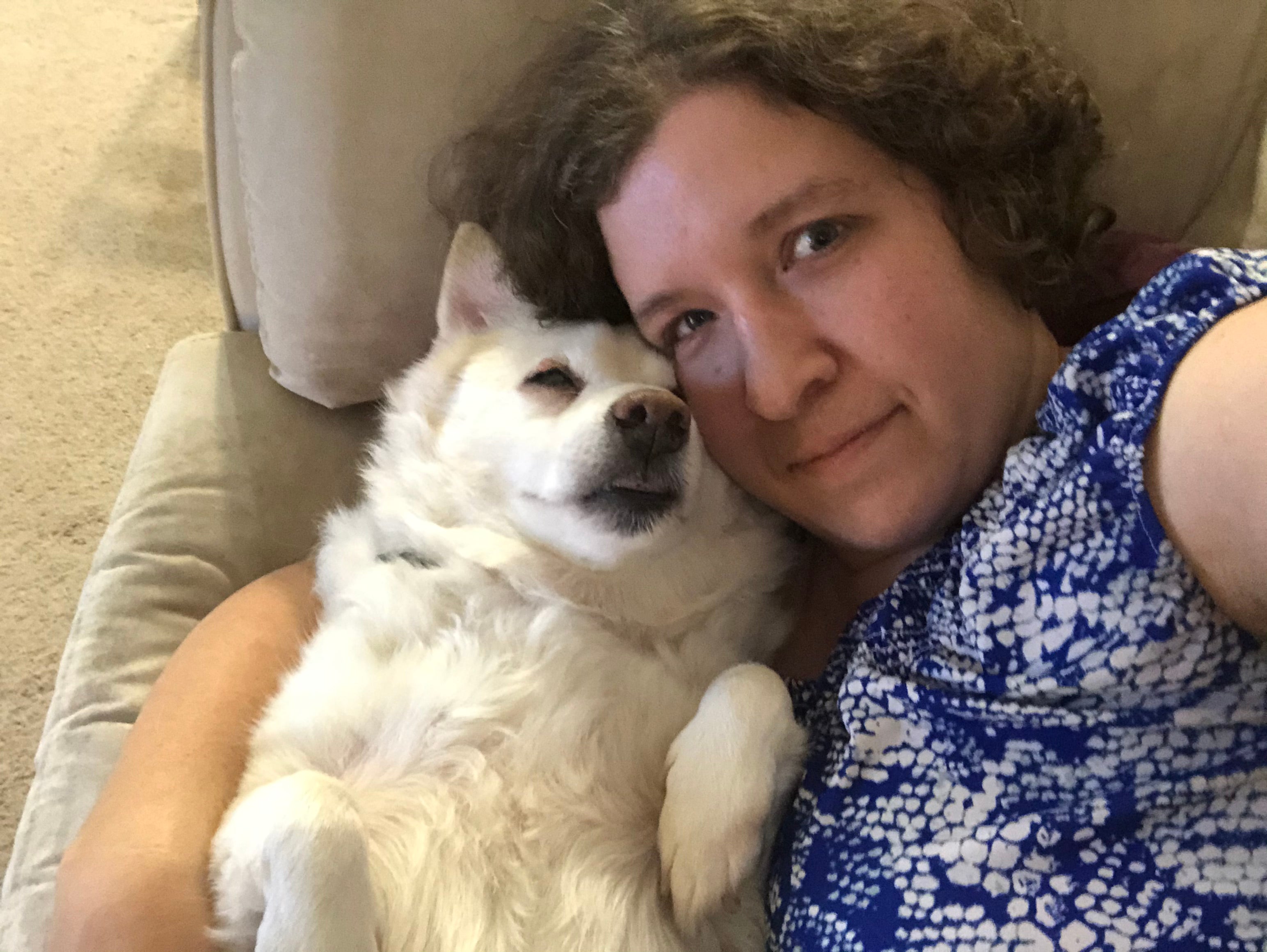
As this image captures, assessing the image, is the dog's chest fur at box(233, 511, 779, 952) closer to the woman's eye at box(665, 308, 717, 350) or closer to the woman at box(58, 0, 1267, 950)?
the woman at box(58, 0, 1267, 950)

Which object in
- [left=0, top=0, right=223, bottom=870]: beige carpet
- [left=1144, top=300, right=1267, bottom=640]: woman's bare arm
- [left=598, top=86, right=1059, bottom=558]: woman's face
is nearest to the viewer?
[left=1144, top=300, right=1267, bottom=640]: woman's bare arm

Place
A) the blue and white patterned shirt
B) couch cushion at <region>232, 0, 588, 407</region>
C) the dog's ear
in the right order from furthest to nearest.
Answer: the dog's ear
couch cushion at <region>232, 0, 588, 407</region>
the blue and white patterned shirt

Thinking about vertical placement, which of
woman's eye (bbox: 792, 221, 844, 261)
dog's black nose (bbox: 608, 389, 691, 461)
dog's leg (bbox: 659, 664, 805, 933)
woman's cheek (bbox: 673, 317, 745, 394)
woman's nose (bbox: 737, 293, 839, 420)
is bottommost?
dog's leg (bbox: 659, 664, 805, 933)

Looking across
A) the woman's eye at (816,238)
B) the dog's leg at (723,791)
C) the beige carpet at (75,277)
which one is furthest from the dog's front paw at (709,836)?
the beige carpet at (75,277)

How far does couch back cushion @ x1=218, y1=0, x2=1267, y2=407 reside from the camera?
5.15 ft

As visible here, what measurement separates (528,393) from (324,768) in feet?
2.29

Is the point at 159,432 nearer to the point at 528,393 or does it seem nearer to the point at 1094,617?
the point at 528,393

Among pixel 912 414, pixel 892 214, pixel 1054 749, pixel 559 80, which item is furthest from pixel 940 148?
pixel 1054 749

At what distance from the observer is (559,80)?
5.13ft

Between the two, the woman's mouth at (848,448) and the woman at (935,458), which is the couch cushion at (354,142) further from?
the woman's mouth at (848,448)

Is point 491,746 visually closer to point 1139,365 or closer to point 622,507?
point 622,507

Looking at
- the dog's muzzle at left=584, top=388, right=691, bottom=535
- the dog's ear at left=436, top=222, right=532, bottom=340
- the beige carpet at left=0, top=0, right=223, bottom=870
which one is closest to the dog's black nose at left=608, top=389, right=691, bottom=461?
the dog's muzzle at left=584, top=388, right=691, bottom=535

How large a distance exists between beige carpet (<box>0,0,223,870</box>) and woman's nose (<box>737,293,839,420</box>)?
2.26 metres

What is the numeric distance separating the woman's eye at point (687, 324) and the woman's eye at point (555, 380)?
0.66ft
